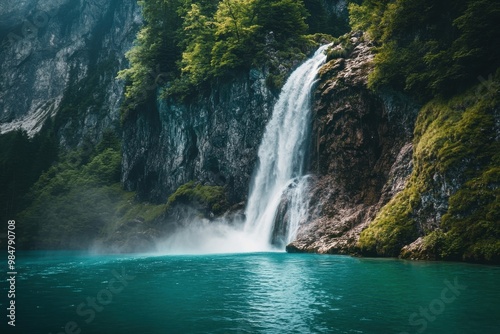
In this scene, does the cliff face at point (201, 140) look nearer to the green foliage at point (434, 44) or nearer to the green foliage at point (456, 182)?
the green foliage at point (434, 44)

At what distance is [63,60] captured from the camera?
349 feet

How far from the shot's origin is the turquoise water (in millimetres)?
9602

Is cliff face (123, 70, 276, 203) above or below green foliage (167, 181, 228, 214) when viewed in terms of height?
above

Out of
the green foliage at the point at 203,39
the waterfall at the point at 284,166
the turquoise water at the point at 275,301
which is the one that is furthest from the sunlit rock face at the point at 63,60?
the turquoise water at the point at 275,301

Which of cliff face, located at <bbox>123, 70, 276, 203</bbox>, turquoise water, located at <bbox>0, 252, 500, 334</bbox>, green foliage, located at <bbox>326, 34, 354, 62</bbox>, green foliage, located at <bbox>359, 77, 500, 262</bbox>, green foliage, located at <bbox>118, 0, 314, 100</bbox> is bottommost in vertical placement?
turquoise water, located at <bbox>0, 252, 500, 334</bbox>

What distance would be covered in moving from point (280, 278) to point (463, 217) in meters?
9.68

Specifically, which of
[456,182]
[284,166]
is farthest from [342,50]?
[456,182]

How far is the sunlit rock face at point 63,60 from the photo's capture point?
304ft

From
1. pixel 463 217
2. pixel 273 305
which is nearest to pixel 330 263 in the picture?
pixel 463 217

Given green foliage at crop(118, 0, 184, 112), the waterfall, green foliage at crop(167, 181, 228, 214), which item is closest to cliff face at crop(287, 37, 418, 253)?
the waterfall

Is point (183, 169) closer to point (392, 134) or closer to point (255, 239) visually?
point (255, 239)

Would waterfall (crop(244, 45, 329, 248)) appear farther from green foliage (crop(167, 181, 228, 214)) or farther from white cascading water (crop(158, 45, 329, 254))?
green foliage (crop(167, 181, 228, 214))

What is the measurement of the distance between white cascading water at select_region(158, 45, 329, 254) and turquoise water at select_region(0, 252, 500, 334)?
14145 mm

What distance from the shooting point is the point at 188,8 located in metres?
55.0
